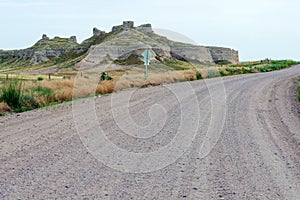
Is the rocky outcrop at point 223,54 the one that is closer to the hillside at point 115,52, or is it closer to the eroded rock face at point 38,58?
the hillside at point 115,52

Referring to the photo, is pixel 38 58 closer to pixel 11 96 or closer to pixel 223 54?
pixel 223 54

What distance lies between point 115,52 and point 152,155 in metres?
100

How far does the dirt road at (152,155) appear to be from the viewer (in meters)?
5.09

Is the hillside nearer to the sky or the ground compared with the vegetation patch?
nearer to the sky

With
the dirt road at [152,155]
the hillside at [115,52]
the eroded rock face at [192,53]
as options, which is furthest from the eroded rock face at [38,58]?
the dirt road at [152,155]

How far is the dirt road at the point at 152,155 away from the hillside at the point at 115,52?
8058 cm

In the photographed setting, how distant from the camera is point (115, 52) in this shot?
105 metres

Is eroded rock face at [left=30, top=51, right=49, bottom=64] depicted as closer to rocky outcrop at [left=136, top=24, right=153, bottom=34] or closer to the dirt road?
rocky outcrop at [left=136, top=24, right=153, bottom=34]

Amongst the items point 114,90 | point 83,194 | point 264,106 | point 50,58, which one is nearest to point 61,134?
point 83,194

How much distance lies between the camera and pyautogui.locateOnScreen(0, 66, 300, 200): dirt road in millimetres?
5086

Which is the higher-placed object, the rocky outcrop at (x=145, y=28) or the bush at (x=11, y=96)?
the rocky outcrop at (x=145, y=28)

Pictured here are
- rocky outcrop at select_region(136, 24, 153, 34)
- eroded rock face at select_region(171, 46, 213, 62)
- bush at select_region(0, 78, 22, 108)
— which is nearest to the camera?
bush at select_region(0, 78, 22, 108)

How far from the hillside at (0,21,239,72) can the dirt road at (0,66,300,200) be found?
80.6 m

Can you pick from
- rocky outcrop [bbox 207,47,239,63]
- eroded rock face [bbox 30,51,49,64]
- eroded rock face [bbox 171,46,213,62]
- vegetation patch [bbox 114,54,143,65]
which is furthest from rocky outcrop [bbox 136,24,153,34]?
vegetation patch [bbox 114,54,143,65]
